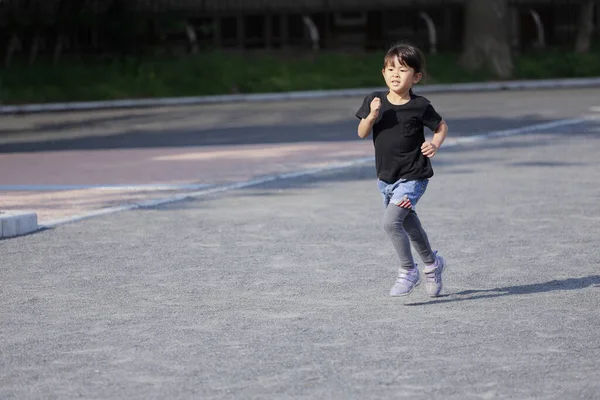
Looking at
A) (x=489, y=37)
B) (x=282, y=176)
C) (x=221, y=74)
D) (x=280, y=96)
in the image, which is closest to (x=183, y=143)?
(x=282, y=176)

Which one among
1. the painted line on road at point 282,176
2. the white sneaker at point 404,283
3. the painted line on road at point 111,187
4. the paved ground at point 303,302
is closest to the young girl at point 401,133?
the white sneaker at point 404,283

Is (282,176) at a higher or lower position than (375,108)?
lower

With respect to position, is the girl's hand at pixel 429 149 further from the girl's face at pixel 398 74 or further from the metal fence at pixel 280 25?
the metal fence at pixel 280 25

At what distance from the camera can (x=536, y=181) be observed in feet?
47.9

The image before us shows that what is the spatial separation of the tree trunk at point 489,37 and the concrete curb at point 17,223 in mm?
26910

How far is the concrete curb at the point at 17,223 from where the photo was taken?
11273 mm

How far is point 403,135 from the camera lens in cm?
820

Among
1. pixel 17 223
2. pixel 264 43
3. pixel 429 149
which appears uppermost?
pixel 429 149

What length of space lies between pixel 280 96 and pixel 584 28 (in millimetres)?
11416

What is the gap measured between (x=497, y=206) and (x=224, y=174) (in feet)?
14.5

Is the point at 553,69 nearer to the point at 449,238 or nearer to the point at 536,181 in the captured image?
the point at 536,181

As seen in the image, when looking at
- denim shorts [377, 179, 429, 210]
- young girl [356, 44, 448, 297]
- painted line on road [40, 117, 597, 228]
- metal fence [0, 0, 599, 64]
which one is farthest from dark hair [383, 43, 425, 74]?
metal fence [0, 0, 599, 64]

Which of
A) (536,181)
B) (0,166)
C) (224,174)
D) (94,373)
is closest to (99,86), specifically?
(0,166)

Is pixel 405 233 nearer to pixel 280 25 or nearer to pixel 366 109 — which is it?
pixel 366 109
